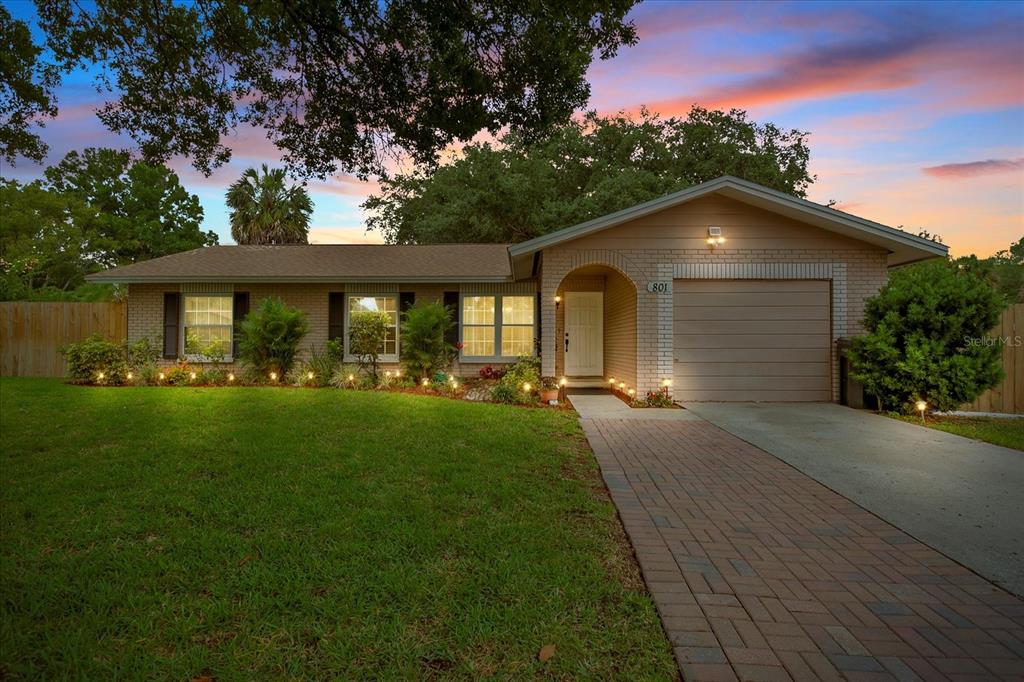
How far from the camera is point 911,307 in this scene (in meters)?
8.23

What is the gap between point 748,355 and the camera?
399 inches

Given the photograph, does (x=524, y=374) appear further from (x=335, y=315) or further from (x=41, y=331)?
(x=41, y=331)

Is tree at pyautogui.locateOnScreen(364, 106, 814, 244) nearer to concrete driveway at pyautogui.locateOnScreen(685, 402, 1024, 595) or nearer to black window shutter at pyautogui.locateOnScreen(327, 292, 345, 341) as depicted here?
black window shutter at pyautogui.locateOnScreen(327, 292, 345, 341)

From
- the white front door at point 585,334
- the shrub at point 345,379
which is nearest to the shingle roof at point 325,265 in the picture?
the white front door at point 585,334

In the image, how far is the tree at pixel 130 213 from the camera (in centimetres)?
2758

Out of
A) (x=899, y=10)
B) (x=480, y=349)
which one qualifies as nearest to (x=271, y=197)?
(x=480, y=349)

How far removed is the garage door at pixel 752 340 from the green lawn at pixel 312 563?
5.31 meters

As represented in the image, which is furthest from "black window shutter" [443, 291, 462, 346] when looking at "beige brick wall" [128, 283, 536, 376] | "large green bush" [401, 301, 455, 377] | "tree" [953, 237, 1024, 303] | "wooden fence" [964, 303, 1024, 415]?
"tree" [953, 237, 1024, 303]

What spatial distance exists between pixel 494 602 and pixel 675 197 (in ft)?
29.0

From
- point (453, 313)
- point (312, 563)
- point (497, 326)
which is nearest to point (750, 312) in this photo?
point (497, 326)

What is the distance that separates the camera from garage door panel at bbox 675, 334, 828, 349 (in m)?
10.1

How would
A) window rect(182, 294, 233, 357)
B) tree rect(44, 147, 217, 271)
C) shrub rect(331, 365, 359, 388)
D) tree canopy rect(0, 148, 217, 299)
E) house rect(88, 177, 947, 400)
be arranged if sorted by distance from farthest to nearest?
tree rect(44, 147, 217, 271) → tree canopy rect(0, 148, 217, 299) → window rect(182, 294, 233, 357) → shrub rect(331, 365, 359, 388) → house rect(88, 177, 947, 400)

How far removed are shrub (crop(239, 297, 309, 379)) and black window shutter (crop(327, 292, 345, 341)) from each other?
1.26m

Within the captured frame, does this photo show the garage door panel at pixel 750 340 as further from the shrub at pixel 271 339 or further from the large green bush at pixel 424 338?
the shrub at pixel 271 339
